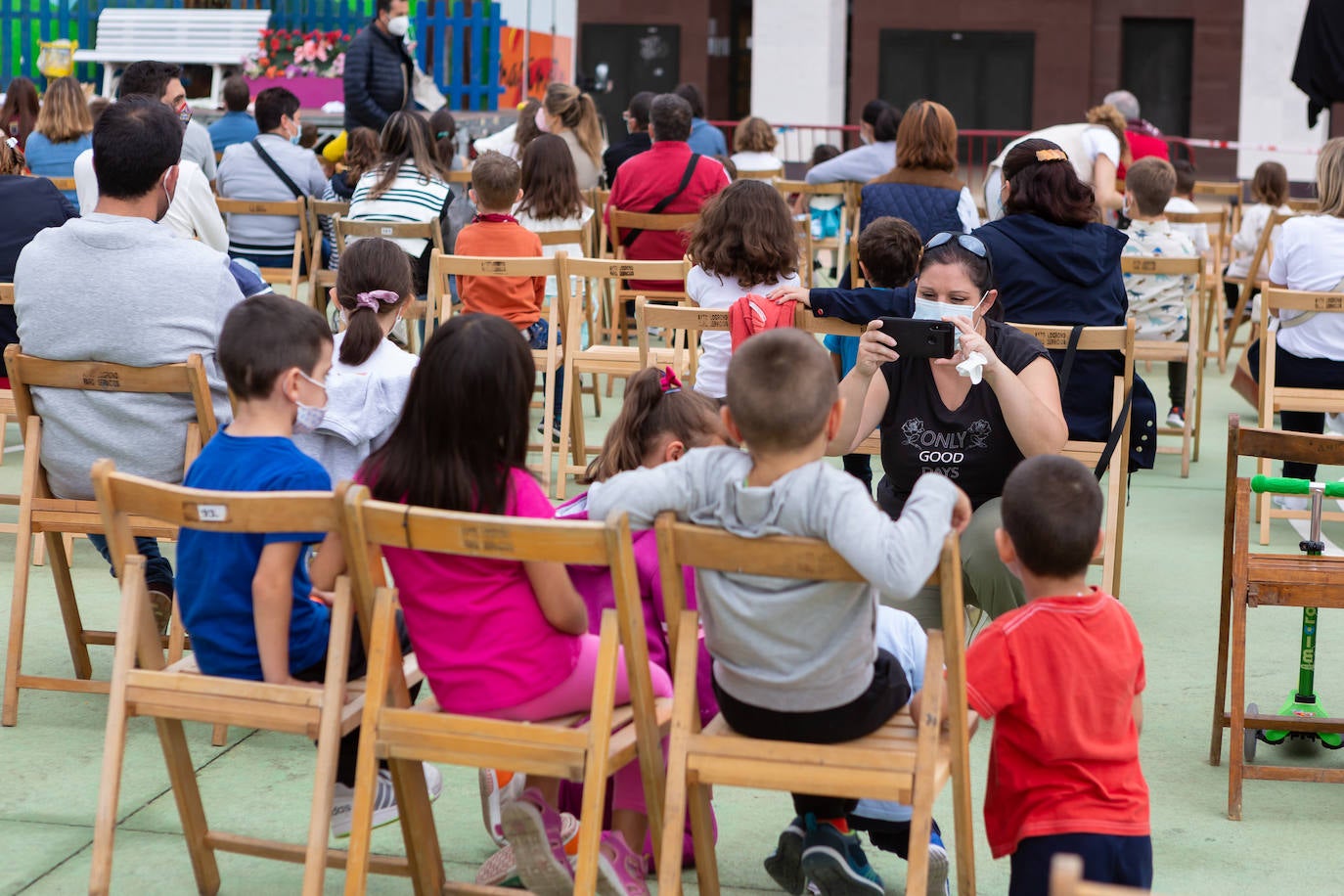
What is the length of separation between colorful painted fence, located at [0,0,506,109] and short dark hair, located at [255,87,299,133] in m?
8.43

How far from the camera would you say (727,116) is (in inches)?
899

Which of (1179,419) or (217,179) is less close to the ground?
(217,179)

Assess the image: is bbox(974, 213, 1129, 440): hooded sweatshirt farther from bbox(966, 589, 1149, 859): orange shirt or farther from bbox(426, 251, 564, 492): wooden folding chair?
bbox(966, 589, 1149, 859): orange shirt

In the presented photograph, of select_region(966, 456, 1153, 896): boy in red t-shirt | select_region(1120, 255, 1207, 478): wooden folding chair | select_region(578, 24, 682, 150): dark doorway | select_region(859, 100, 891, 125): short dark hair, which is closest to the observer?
select_region(966, 456, 1153, 896): boy in red t-shirt

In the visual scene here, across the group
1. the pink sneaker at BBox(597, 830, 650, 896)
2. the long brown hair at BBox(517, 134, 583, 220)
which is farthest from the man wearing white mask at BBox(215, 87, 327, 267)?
the pink sneaker at BBox(597, 830, 650, 896)

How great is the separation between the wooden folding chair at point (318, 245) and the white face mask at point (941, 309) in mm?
4088

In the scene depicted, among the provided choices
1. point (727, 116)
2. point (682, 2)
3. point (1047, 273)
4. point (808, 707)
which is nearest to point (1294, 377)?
point (1047, 273)

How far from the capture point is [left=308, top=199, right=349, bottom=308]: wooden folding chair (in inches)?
276

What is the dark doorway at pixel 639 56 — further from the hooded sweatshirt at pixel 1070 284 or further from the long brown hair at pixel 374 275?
the long brown hair at pixel 374 275

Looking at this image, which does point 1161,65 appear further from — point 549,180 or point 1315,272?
point 1315,272

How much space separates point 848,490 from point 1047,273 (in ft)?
7.89

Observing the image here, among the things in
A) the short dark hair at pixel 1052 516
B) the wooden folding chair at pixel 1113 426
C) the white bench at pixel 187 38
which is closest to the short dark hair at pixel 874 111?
the wooden folding chair at pixel 1113 426

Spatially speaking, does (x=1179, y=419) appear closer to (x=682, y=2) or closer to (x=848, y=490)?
(x=848, y=490)

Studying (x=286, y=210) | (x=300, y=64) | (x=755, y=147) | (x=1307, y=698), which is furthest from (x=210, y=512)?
(x=300, y=64)
